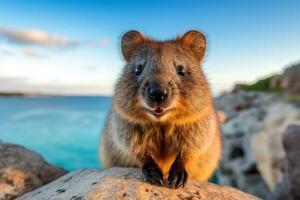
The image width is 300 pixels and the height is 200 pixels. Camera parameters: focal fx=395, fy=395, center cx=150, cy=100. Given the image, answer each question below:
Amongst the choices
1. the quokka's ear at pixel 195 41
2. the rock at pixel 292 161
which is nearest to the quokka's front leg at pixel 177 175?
the quokka's ear at pixel 195 41

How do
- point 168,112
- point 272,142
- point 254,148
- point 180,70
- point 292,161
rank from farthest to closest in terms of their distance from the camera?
1. point 254,148
2. point 272,142
3. point 292,161
4. point 180,70
5. point 168,112

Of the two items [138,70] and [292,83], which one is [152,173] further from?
[292,83]

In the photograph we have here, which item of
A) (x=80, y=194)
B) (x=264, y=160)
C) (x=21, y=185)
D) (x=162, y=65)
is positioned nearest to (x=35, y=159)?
(x=21, y=185)

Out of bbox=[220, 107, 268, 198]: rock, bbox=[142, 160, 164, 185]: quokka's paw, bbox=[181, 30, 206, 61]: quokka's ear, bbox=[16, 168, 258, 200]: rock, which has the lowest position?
bbox=[220, 107, 268, 198]: rock

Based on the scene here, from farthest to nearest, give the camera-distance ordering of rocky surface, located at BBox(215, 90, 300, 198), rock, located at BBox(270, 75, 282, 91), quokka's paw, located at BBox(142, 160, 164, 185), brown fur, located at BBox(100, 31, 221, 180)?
1. rock, located at BBox(270, 75, 282, 91)
2. rocky surface, located at BBox(215, 90, 300, 198)
3. brown fur, located at BBox(100, 31, 221, 180)
4. quokka's paw, located at BBox(142, 160, 164, 185)

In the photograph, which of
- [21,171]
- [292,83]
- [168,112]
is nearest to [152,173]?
[168,112]

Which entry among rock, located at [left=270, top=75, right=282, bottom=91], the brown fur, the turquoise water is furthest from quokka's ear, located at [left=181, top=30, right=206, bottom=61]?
the turquoise water

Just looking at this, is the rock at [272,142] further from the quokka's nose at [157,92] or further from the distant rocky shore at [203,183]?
the quokka's nose at [157,92]

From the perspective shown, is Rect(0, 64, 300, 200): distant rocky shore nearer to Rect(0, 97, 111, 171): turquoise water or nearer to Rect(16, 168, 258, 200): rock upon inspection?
Rect(16, 168, 258, 200): rock
